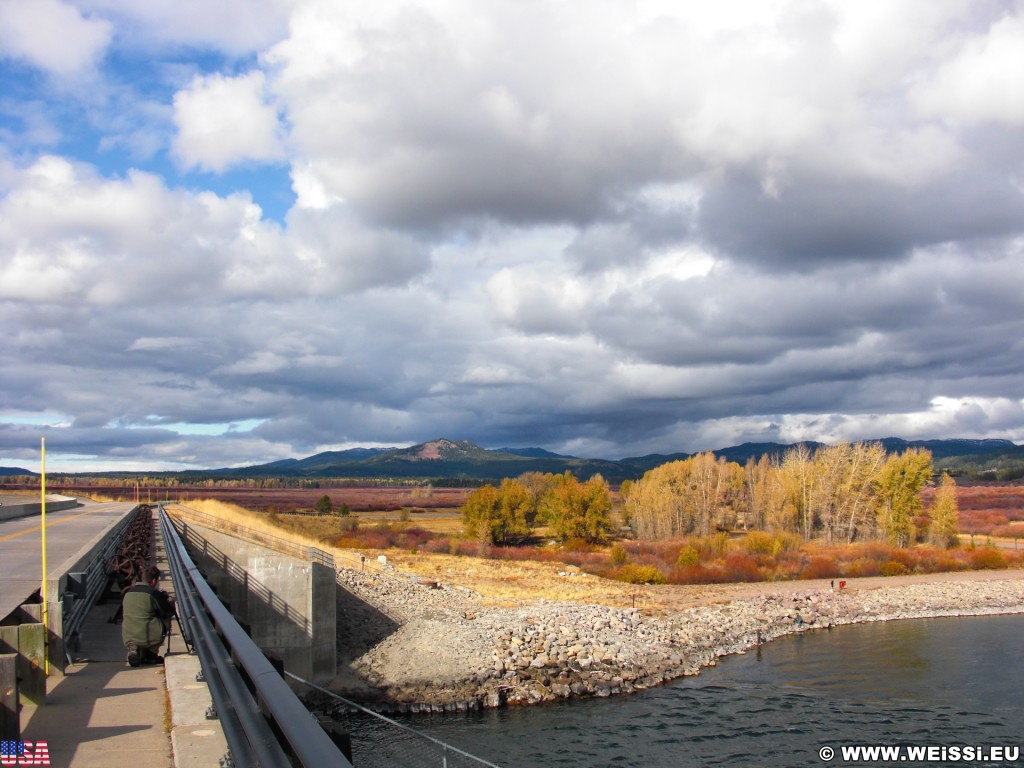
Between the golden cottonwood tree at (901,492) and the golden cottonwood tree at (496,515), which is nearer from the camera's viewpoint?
the golden cottonwood tree at (496,515)

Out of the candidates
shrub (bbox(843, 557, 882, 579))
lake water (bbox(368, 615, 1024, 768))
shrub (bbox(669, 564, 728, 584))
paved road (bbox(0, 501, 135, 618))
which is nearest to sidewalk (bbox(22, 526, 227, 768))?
paved road (bbox(0, 501, 135, 618))

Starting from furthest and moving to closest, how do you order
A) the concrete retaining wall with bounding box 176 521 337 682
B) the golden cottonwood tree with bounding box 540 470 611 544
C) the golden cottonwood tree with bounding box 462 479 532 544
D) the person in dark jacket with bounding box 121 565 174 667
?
the golden cottonwood tree with bounding box 540 470 611 544
the golden cottonwood tree with bounding box 462 479 532 544
the concrete retaining wall with bounding box 176 521 337 682
the person in dark jacket with bounding box 121 565 174 667

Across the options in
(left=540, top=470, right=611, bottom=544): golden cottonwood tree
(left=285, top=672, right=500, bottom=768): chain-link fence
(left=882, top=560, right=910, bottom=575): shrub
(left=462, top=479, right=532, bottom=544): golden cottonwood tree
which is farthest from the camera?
(left=540, top=470, right=611, bottom=544): golden cottonwood tree

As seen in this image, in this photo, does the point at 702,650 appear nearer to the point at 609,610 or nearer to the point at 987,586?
the point at 609,610

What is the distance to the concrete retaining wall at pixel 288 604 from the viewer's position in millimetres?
31844

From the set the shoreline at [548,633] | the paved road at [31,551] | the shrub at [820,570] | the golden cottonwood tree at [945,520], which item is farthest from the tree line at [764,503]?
the paved road at [31,551]

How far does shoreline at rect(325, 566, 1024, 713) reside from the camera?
1224 inches

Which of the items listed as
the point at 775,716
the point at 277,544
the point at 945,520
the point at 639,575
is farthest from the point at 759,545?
the point at 277,544

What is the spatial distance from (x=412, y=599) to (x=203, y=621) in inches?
1523

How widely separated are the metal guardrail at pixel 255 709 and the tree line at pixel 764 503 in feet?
244

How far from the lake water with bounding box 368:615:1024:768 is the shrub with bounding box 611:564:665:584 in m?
22.1

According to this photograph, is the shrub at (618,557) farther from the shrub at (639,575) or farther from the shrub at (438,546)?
the shrub at (438,546)

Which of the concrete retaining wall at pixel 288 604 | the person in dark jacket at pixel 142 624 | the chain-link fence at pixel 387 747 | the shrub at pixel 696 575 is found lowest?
the shrub at pixel 696 575

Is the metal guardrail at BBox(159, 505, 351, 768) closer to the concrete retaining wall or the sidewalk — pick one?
the sidewalk
